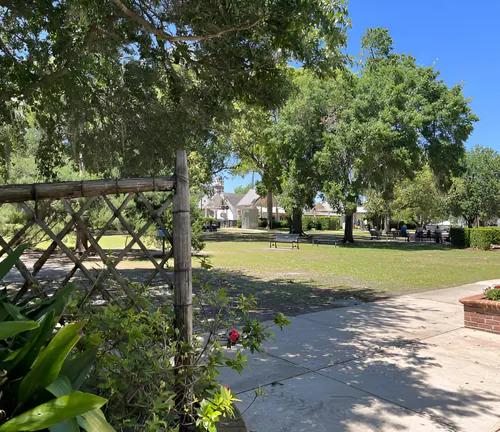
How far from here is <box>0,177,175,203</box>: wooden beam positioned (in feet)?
7.18

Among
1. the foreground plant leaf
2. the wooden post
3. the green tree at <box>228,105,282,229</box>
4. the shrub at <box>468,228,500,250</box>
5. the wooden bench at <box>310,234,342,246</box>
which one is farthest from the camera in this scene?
the green tree at <box>228,105,282,229</box>

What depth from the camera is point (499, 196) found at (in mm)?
39219

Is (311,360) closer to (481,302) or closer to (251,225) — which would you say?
(481,302)

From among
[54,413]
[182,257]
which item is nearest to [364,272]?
[182,257]

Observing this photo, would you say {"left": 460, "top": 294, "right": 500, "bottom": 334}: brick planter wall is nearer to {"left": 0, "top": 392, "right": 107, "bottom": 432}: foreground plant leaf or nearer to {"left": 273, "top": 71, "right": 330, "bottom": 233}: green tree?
{"left": 0, "top": 392, "right": 107, "bottom": 432}: foreground plant leaf

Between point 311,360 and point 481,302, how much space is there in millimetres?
2878

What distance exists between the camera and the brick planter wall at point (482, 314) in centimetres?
555

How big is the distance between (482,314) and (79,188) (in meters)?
5.73

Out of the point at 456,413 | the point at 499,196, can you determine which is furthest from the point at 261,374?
the point at 499,196

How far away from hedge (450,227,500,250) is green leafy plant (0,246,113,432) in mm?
24865

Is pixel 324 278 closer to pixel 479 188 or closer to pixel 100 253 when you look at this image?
pixel 100 253

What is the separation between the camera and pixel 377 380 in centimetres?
395

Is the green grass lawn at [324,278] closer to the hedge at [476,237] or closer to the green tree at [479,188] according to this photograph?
the hedge at [476,237]

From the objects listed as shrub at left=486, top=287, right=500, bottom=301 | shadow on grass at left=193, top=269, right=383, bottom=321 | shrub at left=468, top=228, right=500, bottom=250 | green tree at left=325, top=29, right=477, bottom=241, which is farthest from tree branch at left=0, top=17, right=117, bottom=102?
shrub at left=468, top=228, right=500, bottom=250
